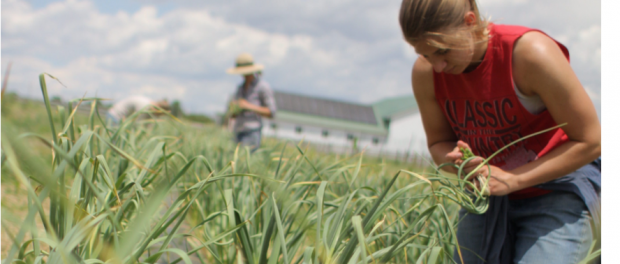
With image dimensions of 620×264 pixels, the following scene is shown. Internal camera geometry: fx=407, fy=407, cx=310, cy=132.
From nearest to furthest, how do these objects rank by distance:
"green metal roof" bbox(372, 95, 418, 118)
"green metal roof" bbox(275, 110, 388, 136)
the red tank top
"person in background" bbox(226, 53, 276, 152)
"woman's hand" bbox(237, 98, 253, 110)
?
the red tank top
"woman's hand" bbox(237, 98, 253, 110)
"person in background" bbox(226, 53, 276, 152)
"green metal roof" bbox(275, 110, 388, 136)
"green metal roof" bbox(372, 95, 418, 118)

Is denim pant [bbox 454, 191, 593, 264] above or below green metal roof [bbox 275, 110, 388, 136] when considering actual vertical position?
above

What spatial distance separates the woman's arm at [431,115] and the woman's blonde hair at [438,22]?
216 millimetres

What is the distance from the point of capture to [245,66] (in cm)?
387

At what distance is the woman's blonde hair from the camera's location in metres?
1.10

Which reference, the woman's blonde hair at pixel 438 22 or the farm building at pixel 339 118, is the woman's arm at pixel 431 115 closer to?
the woman's blonde hair at pixel 438 22

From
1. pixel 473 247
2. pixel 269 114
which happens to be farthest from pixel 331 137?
pixel 473 247

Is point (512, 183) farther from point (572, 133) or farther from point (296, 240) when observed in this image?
point (296, 240)

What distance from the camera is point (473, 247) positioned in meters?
1.28

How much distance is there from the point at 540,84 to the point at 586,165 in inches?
12.6

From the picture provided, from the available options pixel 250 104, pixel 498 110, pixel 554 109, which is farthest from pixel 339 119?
pixel 554 109

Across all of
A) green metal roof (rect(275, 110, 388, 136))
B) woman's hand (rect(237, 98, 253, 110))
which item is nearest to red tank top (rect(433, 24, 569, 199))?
woman's hand (rect(237, 98, 253, 110))

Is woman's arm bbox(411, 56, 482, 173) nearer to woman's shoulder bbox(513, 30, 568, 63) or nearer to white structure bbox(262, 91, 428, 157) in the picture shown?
woman's shoulder bbox(513, 30, 568, 63)

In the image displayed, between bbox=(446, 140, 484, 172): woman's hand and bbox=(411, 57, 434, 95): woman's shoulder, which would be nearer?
bbox=(446, 140, 484, 172): woman's hand

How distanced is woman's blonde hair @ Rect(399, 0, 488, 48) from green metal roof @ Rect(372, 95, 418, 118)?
3304 cm
